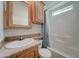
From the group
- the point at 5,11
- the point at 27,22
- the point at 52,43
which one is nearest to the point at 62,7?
the point at 27,22

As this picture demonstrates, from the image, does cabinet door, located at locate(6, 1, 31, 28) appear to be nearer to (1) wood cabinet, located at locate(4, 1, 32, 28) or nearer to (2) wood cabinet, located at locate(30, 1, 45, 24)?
(1) wood cabinet, located at locate(4, 1, 32, 28)

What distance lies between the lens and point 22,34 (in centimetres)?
213

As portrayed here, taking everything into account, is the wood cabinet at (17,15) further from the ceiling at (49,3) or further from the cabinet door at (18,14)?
the ceiling at (49,3)

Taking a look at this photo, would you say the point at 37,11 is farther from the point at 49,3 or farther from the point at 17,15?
the point at 17,15

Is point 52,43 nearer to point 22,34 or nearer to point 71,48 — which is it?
point 71,48

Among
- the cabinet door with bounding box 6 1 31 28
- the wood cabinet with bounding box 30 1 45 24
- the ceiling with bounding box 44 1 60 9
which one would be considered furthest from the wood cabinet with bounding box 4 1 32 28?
the ceiling with bounding box 44 1 60 9

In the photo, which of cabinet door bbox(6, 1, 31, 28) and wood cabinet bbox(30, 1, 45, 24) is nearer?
cabinet door bbox(6, 1, 31, 28)

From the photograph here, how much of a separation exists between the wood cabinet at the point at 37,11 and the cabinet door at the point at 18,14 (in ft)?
0.50

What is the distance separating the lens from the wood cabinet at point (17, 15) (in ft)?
5.71

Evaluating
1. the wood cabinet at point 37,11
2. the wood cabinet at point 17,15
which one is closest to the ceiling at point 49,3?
the wood cabinet at point 37,11

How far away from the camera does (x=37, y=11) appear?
101 inches

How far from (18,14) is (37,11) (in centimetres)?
69

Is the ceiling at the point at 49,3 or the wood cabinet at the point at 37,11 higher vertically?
the ceiling at the point at 49,3

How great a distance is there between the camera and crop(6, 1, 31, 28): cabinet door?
1.76 m
